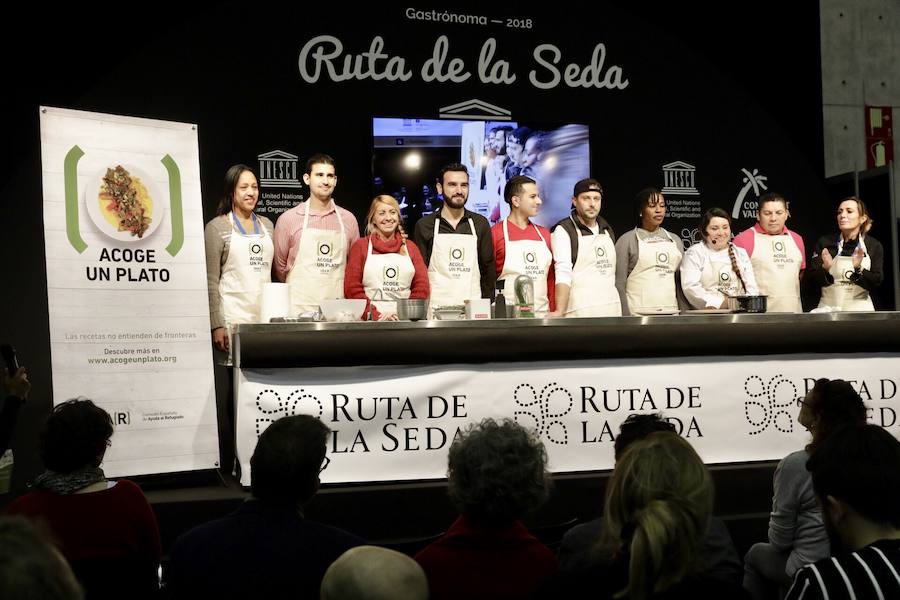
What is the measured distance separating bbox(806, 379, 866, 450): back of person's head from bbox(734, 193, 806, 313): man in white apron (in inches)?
127

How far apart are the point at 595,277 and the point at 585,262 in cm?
10

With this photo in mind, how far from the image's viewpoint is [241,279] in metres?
4.66

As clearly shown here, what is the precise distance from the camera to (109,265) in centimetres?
389

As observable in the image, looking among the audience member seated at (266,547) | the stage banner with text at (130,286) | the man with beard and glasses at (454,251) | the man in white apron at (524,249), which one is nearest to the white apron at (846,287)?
the man in white apron at (524,249)

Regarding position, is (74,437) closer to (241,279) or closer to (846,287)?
(241,279)

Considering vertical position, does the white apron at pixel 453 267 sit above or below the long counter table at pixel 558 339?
above

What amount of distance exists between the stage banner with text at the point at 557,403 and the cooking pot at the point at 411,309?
0.79 ft

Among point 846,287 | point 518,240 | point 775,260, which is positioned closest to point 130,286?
point 518,240

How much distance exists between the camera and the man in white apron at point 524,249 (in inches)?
206

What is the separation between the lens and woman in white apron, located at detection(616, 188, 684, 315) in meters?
5.71

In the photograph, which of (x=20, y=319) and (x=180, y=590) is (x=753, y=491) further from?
(x=20, y=319)

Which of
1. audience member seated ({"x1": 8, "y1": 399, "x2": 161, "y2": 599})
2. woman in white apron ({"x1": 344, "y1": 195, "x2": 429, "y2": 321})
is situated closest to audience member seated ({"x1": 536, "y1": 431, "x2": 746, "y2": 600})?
→ audience member seated ({"x1": 8, "y1": 399, "x2": 161, "y2": 599})

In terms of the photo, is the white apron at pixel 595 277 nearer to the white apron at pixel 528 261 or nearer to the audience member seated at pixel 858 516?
the white apron at pixel 528 261

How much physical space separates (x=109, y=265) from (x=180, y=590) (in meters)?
2.34
